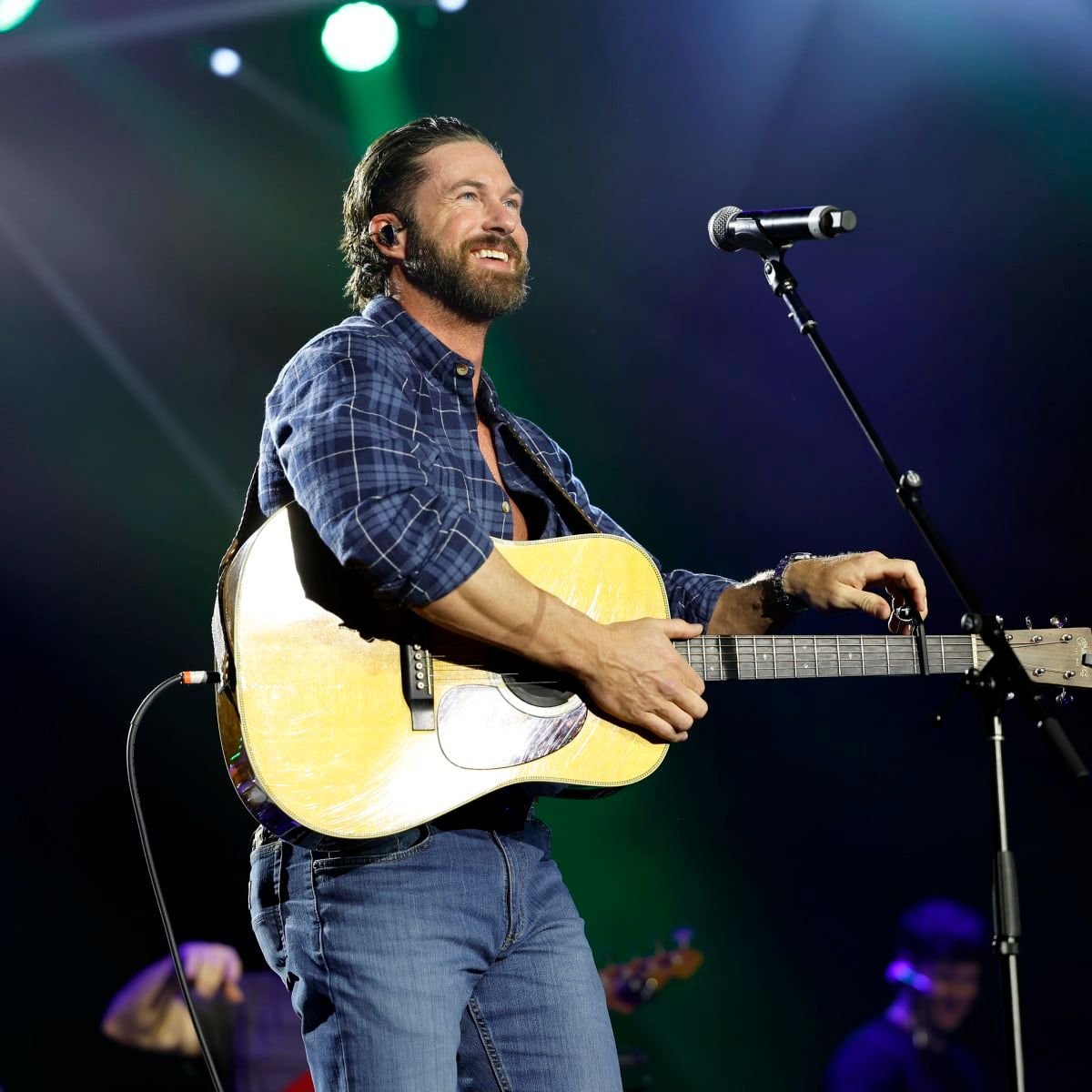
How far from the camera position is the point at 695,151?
478cm

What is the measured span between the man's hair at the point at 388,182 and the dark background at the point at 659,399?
2018 mm

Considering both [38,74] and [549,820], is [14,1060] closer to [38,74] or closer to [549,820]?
[549,820]

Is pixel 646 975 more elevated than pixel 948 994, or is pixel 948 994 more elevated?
pixel 646 975

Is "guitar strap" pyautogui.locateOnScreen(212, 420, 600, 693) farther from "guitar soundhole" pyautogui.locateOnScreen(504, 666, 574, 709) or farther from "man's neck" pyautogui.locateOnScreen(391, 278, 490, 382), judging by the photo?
"guitar soundhole" pyautogui.locateOnScreen(504, 666, 574, 709)

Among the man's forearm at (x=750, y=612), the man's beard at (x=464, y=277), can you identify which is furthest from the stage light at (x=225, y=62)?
the man's forearm at (x=750, y=612)

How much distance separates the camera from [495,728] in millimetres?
2074

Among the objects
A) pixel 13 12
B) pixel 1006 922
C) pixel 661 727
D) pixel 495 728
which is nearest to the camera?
pixel 1006 922

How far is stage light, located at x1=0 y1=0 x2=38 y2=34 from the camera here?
424 centimetres

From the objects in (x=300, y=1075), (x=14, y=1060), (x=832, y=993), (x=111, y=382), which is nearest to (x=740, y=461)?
(x=832, y=993)

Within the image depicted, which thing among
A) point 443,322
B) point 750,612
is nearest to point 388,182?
point 443,322

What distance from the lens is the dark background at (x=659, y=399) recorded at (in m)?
4.39

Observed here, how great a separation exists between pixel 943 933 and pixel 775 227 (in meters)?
3.39

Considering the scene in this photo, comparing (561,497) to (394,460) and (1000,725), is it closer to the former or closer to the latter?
(394,460)

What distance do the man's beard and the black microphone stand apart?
481mm
